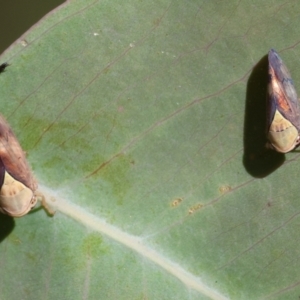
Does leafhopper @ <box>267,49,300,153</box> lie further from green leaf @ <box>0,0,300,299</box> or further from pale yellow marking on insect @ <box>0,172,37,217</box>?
pale yellow marking on insect @ <box>0,172,37,217</box>

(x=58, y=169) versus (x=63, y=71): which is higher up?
(x=63, y=71)

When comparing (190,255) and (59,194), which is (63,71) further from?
(190,255)

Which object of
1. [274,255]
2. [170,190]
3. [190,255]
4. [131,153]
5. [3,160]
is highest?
[3,160]

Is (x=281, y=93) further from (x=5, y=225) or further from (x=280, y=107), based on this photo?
(x=5, y=225)

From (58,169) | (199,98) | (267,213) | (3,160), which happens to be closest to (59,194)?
(58,169)

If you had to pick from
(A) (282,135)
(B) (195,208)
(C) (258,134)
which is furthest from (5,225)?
(A) (282,135)

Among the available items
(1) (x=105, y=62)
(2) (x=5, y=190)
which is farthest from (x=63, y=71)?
(2) (x=5, y=190)
